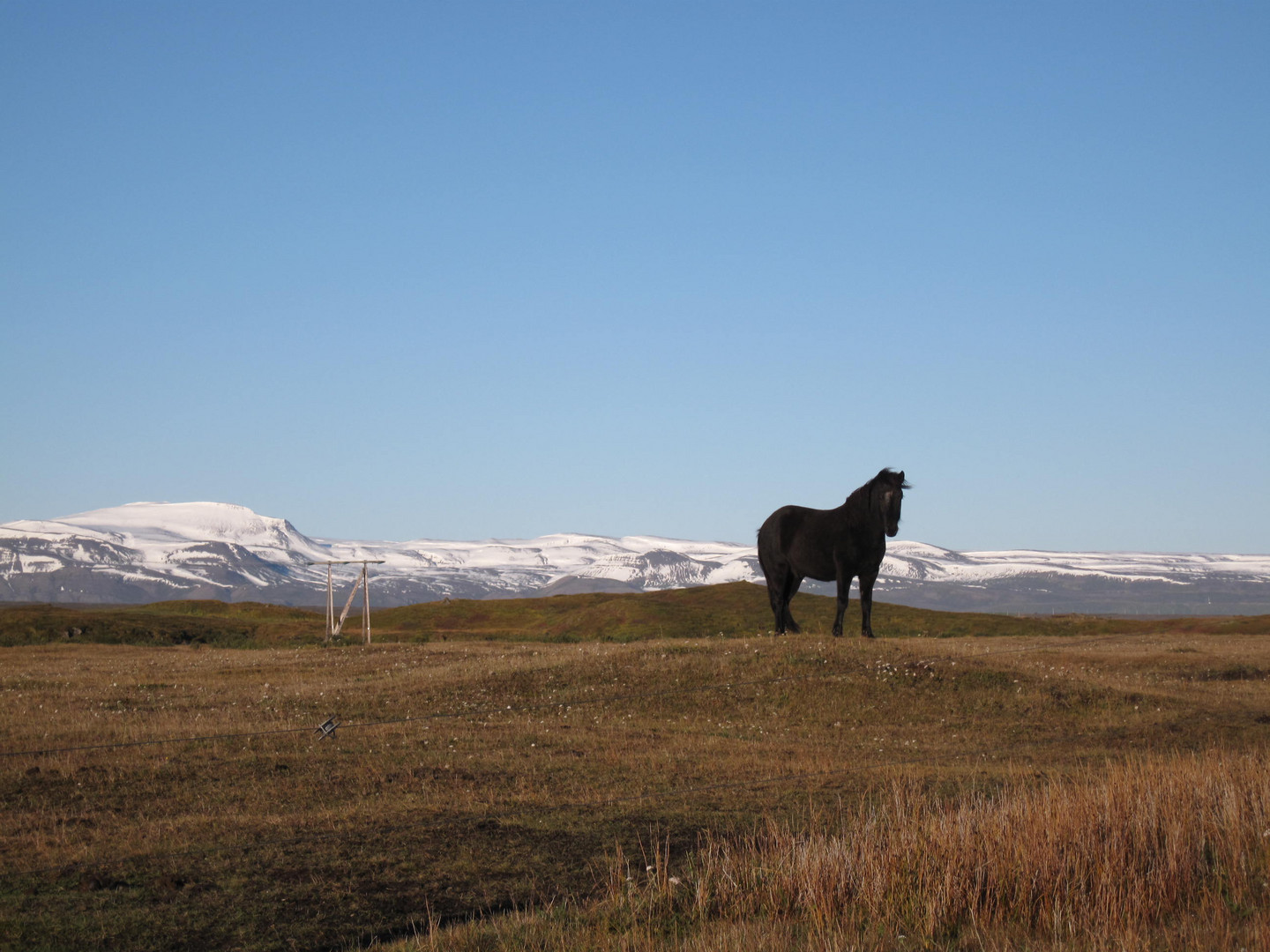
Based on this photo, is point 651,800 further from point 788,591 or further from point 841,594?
point 788,591

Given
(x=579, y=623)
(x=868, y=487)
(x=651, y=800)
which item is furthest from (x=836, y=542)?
(x=579, y=623)

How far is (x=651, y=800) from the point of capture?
13891 millimetres

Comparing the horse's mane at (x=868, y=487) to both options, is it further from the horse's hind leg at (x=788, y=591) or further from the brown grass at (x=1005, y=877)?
the brown grass at (x=1005, y=877)

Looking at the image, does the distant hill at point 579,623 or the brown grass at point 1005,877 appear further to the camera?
the distant hill at point 579,623

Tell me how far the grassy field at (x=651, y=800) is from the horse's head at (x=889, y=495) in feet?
9.23

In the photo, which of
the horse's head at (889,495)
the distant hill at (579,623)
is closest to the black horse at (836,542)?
A: the horse's head at (889,495)

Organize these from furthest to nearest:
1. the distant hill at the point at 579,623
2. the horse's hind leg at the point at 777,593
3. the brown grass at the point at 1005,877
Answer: the distant hill at the point at 579,623 → the horse's hind leg at the point at 777,593 → the brown grass at the point at 1005,877

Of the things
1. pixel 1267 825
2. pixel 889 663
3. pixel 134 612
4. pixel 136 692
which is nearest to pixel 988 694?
pixel 889 663

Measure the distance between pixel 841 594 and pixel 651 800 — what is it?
565 inches

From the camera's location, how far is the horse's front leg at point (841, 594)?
86.1ft

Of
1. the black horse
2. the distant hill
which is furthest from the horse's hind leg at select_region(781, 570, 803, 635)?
the distant hill

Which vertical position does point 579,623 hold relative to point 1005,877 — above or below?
above

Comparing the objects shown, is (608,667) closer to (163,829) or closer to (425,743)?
(425,743)

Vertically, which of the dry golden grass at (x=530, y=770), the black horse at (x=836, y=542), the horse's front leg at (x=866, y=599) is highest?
the black horse at (x=836, y=542)
